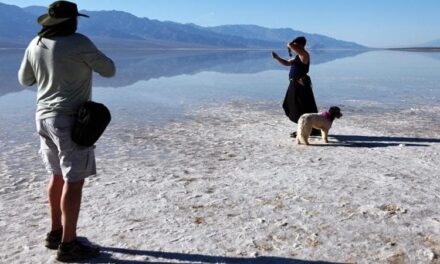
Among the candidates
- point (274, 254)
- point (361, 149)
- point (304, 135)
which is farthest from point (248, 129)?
point (274, 254)

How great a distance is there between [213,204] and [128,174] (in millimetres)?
1552

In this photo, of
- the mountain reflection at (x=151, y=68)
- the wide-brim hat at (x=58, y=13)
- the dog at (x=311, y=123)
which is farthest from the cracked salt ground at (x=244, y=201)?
the mountain reflection at (x=151, y=68)

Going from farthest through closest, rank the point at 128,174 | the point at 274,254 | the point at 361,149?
1. the point at 361,149
2. the point at 128,174
3. the point at 274,254

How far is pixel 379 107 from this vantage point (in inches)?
508

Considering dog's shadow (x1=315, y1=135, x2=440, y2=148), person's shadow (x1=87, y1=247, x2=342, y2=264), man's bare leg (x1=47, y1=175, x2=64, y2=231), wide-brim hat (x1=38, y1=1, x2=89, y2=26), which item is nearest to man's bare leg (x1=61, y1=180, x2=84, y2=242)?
man's bare leg (x1=47, y1=175, x2=64, y2=231)

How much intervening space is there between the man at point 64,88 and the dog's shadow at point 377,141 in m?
5.26

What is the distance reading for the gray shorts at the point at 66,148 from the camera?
330 cm

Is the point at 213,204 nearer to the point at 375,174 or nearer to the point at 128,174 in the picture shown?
the point at 128,174

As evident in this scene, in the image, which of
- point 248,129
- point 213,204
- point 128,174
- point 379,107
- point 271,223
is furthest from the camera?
point 379,107

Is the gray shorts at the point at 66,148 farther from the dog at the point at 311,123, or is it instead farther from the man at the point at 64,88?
the dog at the point at 311,123

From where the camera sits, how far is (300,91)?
8453mm

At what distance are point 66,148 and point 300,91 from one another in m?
5.77

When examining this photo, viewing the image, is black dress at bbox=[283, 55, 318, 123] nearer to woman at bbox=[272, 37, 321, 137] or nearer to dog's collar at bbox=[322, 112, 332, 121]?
woman at bbox=[272, 37, 321, 137]

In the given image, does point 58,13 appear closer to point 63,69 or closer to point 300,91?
point 63,69
